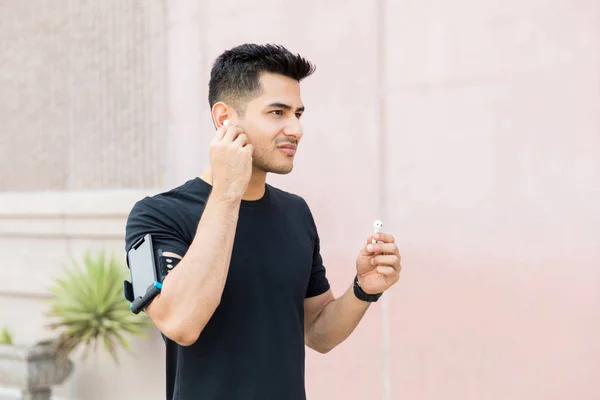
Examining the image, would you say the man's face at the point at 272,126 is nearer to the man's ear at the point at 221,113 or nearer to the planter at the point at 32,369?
the man's ear at the point at 221,113

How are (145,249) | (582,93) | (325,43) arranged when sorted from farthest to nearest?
(325,43), (582,93), (145,249)

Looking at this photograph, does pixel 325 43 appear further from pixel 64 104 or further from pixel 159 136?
pixel 64 104

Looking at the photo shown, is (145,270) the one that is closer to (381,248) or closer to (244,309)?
(244,309)

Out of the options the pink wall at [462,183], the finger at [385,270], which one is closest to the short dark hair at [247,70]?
the finger at [385,270]

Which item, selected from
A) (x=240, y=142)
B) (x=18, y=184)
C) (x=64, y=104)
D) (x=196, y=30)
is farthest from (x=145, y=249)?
(x=18, y=184)

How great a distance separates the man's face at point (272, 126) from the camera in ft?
7.48

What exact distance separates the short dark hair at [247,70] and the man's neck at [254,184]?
194 millimetres

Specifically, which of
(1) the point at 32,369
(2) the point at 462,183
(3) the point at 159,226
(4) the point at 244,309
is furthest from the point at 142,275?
(1) the point at 32,369

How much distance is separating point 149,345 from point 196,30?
2.17m

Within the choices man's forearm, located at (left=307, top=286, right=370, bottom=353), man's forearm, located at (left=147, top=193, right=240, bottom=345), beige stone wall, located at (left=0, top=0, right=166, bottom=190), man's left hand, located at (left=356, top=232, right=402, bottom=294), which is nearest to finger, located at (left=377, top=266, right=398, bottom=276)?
man's left hand, located at (left=356, top=232, right=402, bottom=294)

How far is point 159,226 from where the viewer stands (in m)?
2.10

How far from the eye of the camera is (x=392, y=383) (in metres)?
4.27

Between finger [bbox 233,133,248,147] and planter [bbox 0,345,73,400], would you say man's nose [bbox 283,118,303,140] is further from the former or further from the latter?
planter [bbox 0,345,73,400]

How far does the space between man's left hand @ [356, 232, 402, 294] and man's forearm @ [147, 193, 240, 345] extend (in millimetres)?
506
